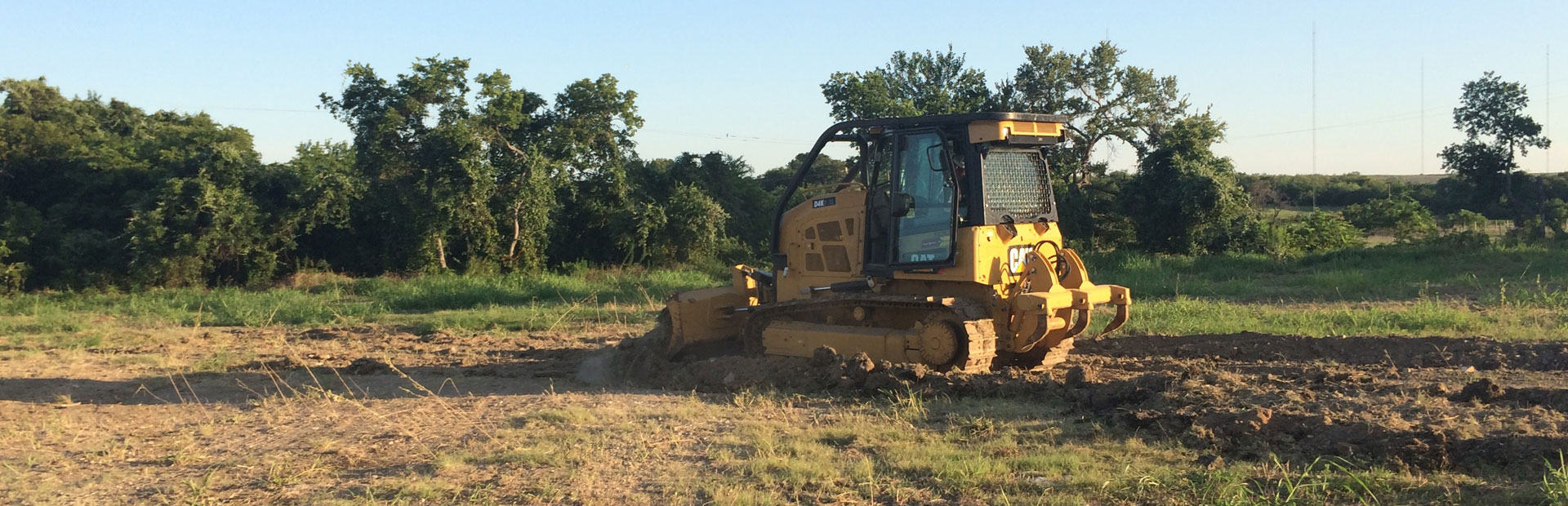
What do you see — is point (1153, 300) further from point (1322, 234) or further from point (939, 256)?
point (1322, 234)

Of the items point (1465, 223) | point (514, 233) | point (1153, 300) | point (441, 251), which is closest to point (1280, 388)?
point (1153, 300)

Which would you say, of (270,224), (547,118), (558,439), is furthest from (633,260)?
(558,439)

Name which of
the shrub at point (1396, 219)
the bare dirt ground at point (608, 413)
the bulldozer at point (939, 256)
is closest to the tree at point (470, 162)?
the bare dirt ground at point (608, 413)

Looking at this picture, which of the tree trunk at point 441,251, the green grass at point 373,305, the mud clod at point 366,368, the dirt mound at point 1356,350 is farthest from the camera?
the tree trunk at point 441,251

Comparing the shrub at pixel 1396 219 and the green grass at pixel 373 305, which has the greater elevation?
the shrub at pixel 1396 219

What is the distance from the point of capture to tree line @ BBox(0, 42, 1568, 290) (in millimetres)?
20766

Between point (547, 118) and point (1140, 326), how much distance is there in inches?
570

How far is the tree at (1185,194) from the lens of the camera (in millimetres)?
22312

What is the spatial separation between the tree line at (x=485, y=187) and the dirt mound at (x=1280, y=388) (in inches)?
395

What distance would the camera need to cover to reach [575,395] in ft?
27.5

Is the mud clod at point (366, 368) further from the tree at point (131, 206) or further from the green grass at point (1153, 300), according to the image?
the tree at point (131, 206)

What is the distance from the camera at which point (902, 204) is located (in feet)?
28.5

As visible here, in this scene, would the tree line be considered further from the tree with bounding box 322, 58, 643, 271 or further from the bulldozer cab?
the bulldozer cab

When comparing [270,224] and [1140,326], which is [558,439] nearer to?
[1140,326]
